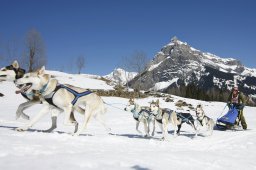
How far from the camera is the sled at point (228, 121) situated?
13.5m

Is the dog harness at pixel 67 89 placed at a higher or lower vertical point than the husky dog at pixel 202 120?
higher

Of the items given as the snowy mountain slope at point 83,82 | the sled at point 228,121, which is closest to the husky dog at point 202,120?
the sled at point 228,121

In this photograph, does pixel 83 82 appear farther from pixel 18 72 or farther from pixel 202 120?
pixel 18 72

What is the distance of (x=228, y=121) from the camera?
44.3ft

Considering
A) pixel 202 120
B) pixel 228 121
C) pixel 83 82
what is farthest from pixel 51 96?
pixel 83 82

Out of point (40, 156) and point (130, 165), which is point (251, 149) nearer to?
point (130, 165)

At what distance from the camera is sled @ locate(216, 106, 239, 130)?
1354cm

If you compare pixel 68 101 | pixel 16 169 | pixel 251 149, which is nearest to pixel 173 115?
pixel 251 149

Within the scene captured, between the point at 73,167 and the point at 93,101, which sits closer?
the point at 73,167

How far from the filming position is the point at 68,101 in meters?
7.34

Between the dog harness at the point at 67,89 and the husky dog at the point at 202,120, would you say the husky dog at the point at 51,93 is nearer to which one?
the dog harness at the point at 67,89

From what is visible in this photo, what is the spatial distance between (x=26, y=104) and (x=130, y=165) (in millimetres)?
4516

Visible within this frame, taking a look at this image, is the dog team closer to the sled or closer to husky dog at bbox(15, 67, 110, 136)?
husky dog at bbox(15, 67, 110, 136)

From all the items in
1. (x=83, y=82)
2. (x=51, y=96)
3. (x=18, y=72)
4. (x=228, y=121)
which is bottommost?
(x=228, y=121)
